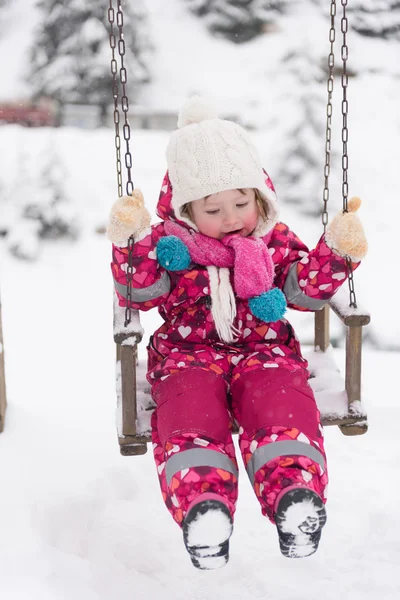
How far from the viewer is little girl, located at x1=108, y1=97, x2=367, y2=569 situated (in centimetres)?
183

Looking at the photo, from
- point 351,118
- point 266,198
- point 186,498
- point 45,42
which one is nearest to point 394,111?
point 351,118

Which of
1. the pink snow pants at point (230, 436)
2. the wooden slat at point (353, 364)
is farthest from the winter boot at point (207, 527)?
the wooden slat at point (353, 364)

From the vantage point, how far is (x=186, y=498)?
5.67 ft

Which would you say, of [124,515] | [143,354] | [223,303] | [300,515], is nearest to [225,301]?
[223,303]

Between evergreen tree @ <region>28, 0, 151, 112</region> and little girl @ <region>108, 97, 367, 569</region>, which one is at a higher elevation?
evergreen tree @ <region>28, 0, 151, 112</region>

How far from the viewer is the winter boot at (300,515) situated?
1687 mm

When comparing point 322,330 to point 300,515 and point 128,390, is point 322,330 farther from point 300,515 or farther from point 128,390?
point 300,515

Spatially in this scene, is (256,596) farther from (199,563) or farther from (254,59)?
(254,59)

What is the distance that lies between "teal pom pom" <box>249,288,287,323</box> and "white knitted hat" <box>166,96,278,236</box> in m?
0.20

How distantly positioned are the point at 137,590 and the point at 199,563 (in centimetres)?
70

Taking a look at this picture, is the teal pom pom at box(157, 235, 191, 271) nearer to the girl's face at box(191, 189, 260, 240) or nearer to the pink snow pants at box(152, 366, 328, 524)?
the girl's face at box(191, 189, 260, 240)

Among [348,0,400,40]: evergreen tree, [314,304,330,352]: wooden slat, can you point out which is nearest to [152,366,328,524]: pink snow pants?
[314,304,330,352]: wooden slat

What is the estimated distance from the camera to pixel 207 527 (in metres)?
1.67

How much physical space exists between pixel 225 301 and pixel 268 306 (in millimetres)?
120
